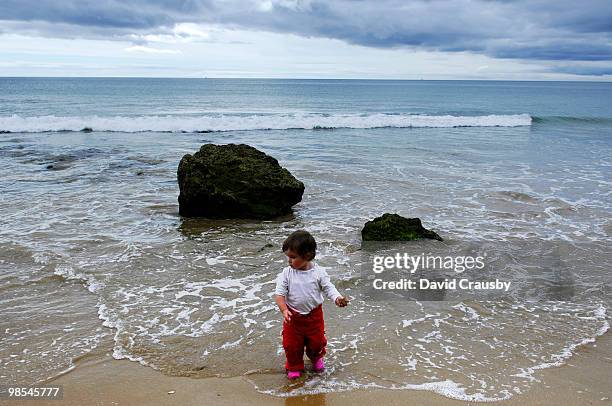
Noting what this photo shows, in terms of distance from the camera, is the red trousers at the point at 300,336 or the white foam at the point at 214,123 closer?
the red trousers at the point at 300,336

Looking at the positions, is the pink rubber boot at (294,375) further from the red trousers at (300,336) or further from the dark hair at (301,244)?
the dark hair at (301,244)

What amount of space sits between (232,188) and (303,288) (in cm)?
594

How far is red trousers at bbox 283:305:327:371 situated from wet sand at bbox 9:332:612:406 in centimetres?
36

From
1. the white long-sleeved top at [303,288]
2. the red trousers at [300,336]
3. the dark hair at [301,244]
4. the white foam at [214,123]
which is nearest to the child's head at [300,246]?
the dark hair at [301,244]

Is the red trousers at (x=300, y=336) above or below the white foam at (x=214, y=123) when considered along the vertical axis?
below

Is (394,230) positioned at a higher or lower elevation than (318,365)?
higher

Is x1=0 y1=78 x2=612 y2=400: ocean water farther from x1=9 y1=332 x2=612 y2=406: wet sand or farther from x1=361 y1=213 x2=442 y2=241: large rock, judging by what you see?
x1=361 y1=213 x2=442 y2=241: large rock

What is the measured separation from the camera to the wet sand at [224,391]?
401 cm

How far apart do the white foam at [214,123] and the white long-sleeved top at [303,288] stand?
2682cm

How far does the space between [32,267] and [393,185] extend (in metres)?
8.86

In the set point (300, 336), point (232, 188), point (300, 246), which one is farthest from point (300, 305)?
point (232, 188)

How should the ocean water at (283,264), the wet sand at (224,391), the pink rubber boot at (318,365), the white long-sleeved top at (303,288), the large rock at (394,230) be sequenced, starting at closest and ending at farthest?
the wet sand at (224,391) < the white long-sleeved top at (303,288) < the pink rubber boot at (318,365) < the ocean water at (283,264) < the large rock at (394,230)

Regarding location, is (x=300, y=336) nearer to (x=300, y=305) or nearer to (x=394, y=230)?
(x=300, y=305)

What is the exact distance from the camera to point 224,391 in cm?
416
